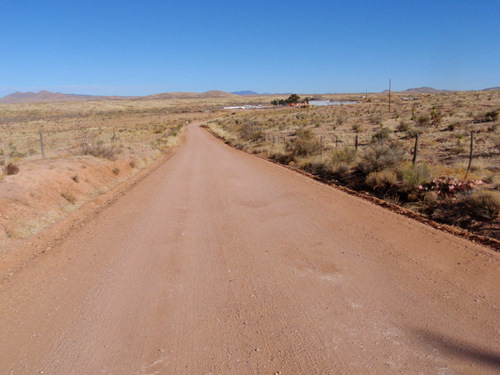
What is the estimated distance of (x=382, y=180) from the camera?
11820 millimetres

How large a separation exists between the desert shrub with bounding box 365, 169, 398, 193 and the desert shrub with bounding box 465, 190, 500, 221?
2973 mm

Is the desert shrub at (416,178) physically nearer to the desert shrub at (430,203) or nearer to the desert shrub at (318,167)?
the desert shrub at (430,203)

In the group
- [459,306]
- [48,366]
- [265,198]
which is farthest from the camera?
[265,198]

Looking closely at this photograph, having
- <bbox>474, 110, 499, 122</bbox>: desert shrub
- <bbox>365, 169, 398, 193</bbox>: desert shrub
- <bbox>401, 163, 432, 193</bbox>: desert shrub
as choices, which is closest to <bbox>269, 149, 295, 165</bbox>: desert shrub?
<bbox>365, 169, 398, 193</bbox>: desert shrub

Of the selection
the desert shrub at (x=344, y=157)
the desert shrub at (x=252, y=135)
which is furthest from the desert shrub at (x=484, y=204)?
the desert shrub at (x=252, y=135)

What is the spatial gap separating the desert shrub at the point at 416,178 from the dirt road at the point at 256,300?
192 cm

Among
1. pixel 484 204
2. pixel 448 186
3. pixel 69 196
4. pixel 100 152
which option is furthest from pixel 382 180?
pixel 100 152

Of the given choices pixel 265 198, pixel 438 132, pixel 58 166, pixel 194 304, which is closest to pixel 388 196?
pixel 265 198

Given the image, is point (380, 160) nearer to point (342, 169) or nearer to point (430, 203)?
point (342, 169)

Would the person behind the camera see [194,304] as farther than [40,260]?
No

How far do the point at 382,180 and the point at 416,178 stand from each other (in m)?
1.40

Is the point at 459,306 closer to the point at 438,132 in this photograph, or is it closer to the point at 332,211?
the point at 332,211

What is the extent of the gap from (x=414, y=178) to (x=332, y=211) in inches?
113

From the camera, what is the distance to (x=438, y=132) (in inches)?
1021
